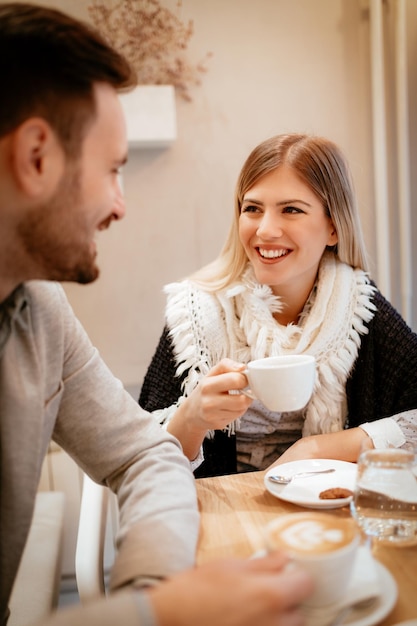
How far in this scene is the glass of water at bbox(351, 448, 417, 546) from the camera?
0.82 metres

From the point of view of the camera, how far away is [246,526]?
90 centimetres

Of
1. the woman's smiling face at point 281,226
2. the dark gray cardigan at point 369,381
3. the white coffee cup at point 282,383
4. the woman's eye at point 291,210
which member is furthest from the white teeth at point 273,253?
the white coffee cup at point 282,383

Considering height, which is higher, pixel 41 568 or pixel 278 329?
pixel 278 329

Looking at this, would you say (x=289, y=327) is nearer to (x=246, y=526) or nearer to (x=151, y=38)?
(x=246, y=526)

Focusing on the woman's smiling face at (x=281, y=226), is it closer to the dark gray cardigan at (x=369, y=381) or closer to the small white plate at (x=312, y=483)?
the dark gray cardigan at (x=369, y=381)

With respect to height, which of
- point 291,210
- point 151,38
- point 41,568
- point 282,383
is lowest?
point 41,568

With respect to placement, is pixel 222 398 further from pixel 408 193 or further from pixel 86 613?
pixel 408 193

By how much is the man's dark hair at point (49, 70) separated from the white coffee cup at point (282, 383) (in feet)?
1.57

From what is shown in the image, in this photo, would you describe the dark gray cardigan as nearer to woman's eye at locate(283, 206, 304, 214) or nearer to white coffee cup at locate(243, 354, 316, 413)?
woman's eye at locate(283, 206, 304, 214)

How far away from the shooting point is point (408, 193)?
2.34m

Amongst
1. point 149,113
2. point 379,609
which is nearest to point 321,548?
point 379,609

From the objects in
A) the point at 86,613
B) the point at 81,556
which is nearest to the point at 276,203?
the point at 81,556

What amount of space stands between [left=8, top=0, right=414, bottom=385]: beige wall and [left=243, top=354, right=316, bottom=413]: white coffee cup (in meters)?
1.33

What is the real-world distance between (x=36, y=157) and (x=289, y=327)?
98 centimetres
